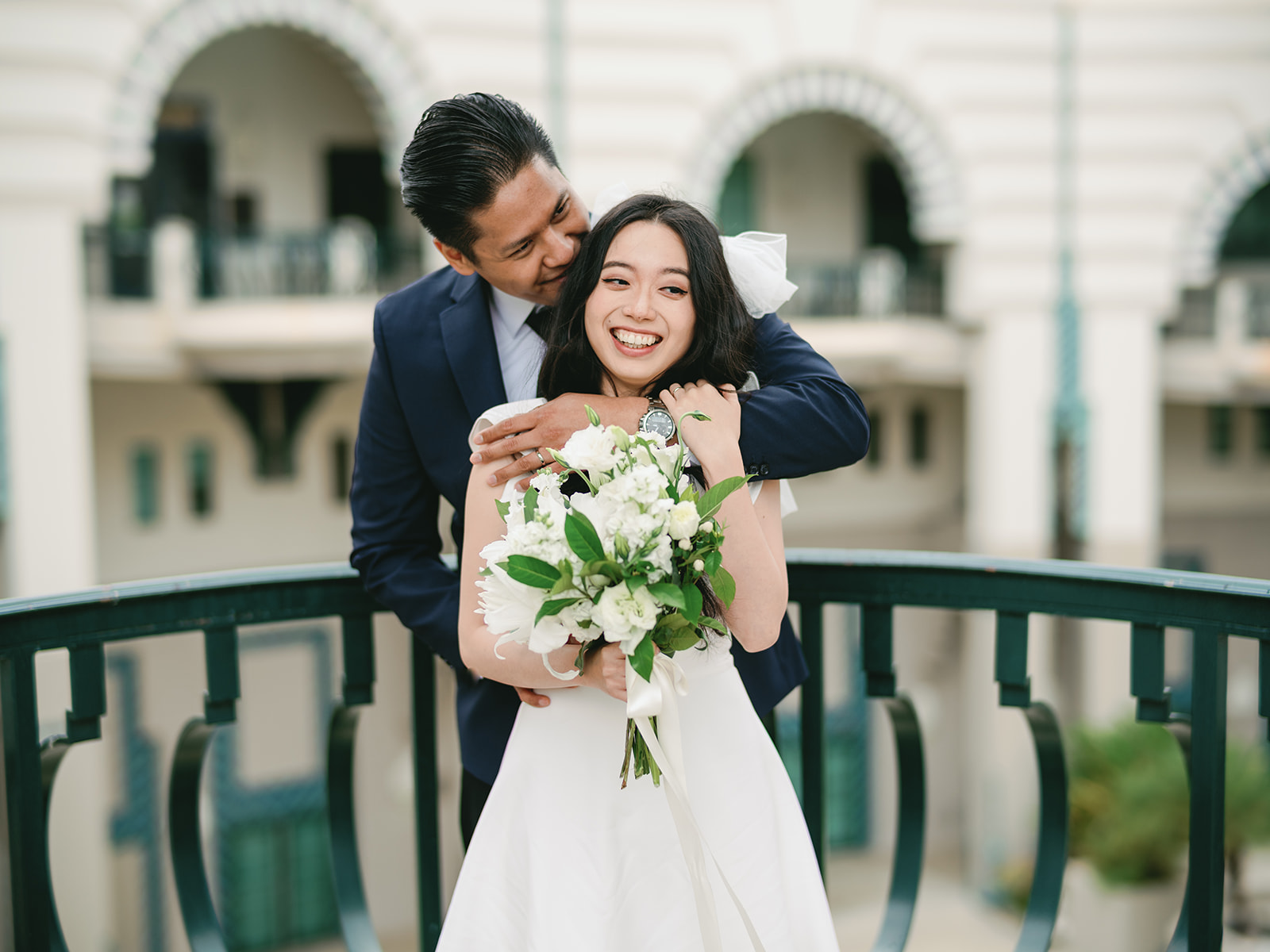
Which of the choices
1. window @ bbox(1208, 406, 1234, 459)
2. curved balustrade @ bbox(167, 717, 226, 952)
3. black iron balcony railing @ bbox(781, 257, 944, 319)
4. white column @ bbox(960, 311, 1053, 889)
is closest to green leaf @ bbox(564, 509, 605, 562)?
curved balustrade @ bbox(167, 717, 226, 952)

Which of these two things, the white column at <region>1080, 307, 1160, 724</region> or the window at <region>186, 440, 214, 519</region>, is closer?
the window at <region>186, 440, 214, 519</region>

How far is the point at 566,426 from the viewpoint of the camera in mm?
1659

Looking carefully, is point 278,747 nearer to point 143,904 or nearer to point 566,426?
point 143,904

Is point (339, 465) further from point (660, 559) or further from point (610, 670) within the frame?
point (660, 559)

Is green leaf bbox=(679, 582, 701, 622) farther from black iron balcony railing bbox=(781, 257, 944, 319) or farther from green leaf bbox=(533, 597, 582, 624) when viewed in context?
black iron balcony railing bbox=(781, 257, 944, 319)

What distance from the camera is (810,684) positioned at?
2080 millimetres

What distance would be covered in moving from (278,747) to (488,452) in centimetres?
971

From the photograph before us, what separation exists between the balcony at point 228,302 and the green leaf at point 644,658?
26.0ft

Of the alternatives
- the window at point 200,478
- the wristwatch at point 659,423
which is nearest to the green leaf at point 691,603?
the wristwatch at point 659,423

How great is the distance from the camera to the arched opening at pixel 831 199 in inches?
461

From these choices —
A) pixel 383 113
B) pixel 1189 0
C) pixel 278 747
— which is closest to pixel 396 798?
pixel 278 747

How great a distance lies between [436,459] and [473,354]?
0.19 metres

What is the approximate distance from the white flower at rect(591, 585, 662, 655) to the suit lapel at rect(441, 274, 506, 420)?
22.8 inches

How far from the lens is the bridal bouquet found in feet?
4.63
